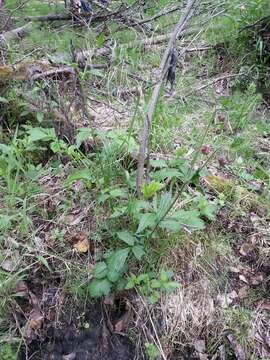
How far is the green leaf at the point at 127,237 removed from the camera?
1.85 meters

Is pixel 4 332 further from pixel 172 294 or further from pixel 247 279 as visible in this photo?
pixel 247 279

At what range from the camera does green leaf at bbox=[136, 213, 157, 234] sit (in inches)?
69.8

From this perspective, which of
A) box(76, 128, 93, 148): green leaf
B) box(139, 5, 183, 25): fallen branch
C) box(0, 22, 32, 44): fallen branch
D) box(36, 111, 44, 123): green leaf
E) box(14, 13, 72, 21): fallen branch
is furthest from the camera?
box(14, 13, 72, 21): fallen branch

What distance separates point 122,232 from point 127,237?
45 mm

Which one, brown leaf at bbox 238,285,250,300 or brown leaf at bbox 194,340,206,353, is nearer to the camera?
brown leaf at bbox 194,340,206,353

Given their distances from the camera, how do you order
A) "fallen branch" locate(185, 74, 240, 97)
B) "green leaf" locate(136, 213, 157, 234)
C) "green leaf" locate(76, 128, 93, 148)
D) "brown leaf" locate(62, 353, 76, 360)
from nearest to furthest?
"green leaf" locate(136, 213, 157, 234), "brown leaf" locate(62, 353, 76, 360), "green leaf" locate(76, 128, 93, 148), "fallen branch" locate(185, 74, 240, 97)

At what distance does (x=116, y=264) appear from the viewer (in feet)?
5.93

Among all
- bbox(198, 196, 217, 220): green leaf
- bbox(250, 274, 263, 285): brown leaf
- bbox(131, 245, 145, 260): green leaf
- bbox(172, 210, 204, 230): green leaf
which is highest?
bbox(172, 210, 204, 230): green leaf

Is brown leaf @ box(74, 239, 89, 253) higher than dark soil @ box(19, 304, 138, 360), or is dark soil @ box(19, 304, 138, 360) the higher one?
brown leaf @ box(74, 239, 89, 253)

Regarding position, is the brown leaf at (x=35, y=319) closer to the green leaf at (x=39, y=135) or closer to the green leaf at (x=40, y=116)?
the green leaf at (x=39, y=135)

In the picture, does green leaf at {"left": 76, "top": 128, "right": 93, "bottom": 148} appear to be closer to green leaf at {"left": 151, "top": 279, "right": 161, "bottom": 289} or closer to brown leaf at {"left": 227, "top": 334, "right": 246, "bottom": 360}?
green leaf at {"left": 151, "top": 279, "right": 161, "bottom": 289}

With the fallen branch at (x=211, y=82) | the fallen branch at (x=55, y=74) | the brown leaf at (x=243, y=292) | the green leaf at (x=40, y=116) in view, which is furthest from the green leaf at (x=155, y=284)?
the fallen branch at (x=211, y=82)

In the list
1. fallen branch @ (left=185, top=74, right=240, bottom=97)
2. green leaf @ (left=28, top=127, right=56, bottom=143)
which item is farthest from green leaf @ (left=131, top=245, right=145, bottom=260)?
fallen branch @ (left=185, top=74, right=240, bottom=97)

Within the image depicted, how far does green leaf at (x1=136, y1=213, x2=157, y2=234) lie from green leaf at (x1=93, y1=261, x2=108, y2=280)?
26cm
